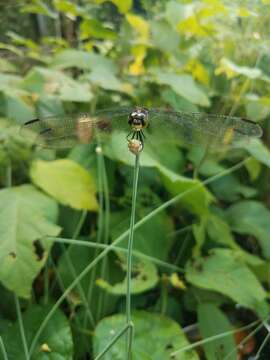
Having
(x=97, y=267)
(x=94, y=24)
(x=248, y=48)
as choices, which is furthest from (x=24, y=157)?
(x=248, y=48)

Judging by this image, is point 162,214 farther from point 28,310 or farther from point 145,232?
point 28,310

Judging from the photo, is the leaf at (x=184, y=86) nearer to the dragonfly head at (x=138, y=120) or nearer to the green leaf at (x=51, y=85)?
the green leaf at (x=51, y=85)

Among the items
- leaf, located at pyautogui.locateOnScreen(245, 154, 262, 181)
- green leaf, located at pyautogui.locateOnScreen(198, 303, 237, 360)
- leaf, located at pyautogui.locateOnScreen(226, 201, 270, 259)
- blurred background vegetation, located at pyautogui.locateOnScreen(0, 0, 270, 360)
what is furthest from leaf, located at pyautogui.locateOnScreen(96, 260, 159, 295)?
leaf, located at pyautogui.locateOnScreen(245, 154, 262, 181)

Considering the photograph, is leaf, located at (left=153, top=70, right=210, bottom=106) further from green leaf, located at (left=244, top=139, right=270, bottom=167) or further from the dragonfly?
the dragonfly

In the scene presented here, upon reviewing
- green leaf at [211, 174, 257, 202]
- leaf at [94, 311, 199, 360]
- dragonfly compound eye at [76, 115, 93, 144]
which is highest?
dragonfly compound eye at [76, 115, 93, 144]

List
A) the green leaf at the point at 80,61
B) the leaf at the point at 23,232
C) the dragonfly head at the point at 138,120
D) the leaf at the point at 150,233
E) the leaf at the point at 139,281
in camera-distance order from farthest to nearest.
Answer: the green leaf at the point at 80,61 → the leaf at the point at 150,233 → the leaf at the point at 139,281 → the leaf at the point at 23,232 → the dragonfly head at the point at 138,120

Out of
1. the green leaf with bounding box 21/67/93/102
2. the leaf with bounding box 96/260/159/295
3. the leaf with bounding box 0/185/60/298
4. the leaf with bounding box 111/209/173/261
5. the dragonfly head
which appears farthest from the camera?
the green leaf with bounding box 21/67/93/102

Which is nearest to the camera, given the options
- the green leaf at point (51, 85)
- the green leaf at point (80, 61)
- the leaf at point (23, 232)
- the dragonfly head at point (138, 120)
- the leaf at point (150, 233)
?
the dragonfly head at point (138, 120)

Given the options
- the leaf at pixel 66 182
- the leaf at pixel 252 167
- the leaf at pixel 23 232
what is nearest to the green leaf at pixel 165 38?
the leaf at pixel 252 167
